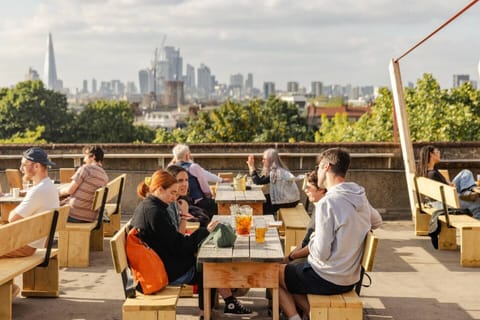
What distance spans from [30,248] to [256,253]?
241cm

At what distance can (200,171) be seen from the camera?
1010 cm

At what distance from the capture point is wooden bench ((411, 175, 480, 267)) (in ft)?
28.9

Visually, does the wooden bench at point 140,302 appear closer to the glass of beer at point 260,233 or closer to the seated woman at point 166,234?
the seated woman at point 166,234

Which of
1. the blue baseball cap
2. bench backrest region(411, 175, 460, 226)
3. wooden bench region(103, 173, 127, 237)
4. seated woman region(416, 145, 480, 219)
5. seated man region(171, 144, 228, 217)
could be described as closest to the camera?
the blue baseball cap

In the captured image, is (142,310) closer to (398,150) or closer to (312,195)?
(312,195)

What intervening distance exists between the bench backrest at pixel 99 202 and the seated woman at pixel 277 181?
83.7 inches

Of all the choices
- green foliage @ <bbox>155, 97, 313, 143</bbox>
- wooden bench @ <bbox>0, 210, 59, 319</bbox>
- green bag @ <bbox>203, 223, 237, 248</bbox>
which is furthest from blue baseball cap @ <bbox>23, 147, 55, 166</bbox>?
green foliage @ <bbox>155, 97, 313, 143</bbox>

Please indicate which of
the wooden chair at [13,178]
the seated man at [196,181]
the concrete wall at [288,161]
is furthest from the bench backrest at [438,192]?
the wooden chair at [13,178]

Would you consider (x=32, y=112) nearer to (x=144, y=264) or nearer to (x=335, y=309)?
(x=144, y=264)

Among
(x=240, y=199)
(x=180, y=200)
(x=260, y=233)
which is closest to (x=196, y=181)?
(x=240, y=199)

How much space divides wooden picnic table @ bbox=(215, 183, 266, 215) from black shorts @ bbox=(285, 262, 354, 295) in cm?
304

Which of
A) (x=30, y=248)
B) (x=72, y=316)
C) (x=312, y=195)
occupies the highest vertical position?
(x=312, y=195)

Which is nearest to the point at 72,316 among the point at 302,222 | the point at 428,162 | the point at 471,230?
the point at 302,222

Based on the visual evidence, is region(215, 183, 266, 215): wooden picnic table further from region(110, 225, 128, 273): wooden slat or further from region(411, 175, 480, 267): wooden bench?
region(110, 225, 128, 273): wooden slat
